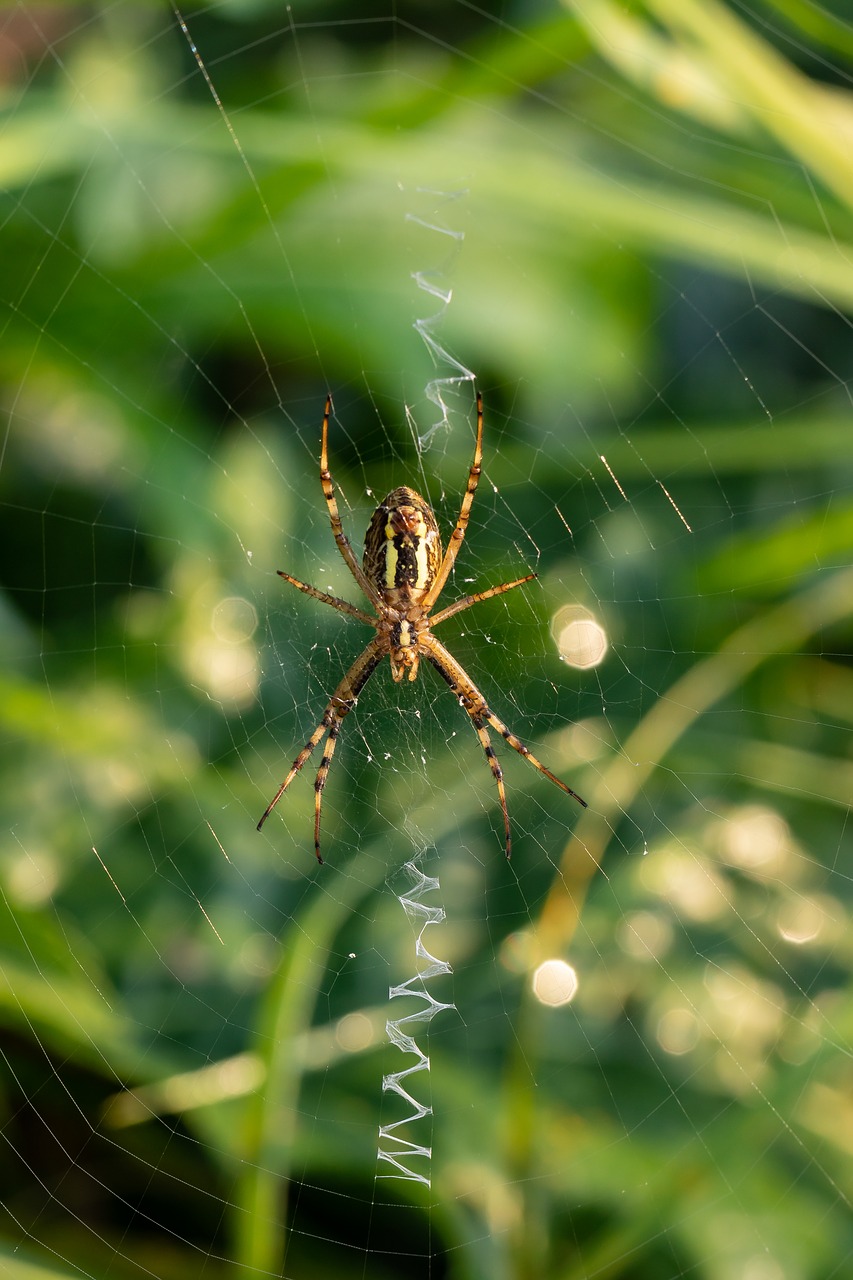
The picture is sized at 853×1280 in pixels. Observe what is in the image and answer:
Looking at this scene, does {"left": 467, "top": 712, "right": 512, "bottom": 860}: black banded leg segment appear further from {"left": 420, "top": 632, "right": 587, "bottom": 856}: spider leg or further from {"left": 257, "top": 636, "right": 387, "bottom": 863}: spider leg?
{"left": 257, "top": 636, "right": 387, "bottom": 863}: spider leg

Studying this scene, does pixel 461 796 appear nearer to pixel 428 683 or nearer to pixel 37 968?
pixel 428 683

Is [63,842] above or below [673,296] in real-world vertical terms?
below

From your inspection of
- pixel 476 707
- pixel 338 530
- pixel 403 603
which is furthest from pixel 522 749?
pixel 338 530

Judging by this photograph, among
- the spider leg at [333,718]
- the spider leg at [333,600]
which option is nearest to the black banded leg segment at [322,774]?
the spider leg at [333,718]

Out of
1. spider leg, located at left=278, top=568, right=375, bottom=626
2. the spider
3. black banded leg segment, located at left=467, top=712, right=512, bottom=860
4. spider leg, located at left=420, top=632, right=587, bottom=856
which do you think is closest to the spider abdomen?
the spider

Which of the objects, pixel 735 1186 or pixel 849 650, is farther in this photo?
pixel 849 650

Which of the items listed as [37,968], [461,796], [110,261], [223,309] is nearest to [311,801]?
[461,796]
